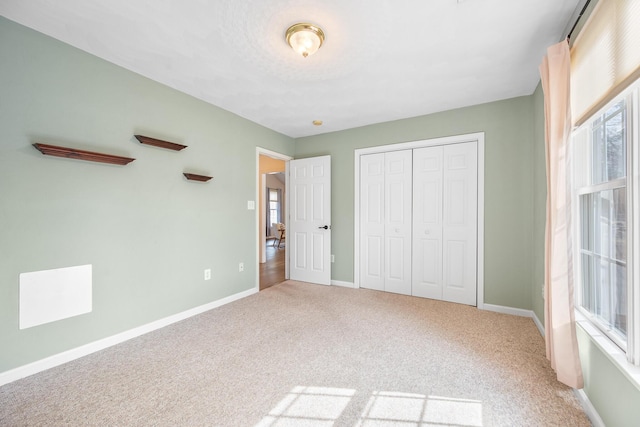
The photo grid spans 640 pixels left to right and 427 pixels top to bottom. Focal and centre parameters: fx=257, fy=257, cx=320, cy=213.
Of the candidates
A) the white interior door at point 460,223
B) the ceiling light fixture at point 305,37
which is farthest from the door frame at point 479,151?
the ceiling light fixture at point 305,37

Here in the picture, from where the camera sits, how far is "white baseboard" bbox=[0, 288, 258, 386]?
176 centimetres

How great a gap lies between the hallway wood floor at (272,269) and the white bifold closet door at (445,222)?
2213 mm

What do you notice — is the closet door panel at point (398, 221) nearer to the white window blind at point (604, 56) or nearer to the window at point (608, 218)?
the window at point (608, 218)

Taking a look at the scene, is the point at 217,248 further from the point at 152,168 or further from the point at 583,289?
the point at 583,289

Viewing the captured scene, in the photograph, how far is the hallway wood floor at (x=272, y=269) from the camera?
14.1 feet

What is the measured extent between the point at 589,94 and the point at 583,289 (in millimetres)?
1258

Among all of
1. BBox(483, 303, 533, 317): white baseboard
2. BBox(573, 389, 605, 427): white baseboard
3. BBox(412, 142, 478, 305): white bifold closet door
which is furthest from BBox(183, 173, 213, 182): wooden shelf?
BBox(483, 303, 533, 317): white baseboard

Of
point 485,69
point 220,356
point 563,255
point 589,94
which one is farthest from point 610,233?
point 220,356

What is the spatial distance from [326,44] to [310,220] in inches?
104

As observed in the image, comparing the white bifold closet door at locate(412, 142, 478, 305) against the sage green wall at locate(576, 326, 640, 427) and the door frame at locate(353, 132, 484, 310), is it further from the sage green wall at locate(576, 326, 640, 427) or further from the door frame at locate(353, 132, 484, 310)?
the sage green wall at locate(576, 326, 640, 427)

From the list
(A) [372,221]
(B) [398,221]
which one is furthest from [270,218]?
(B) [398,221]

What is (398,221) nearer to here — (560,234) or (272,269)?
(560,234)

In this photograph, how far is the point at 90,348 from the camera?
210 centimetres

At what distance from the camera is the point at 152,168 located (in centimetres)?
252
